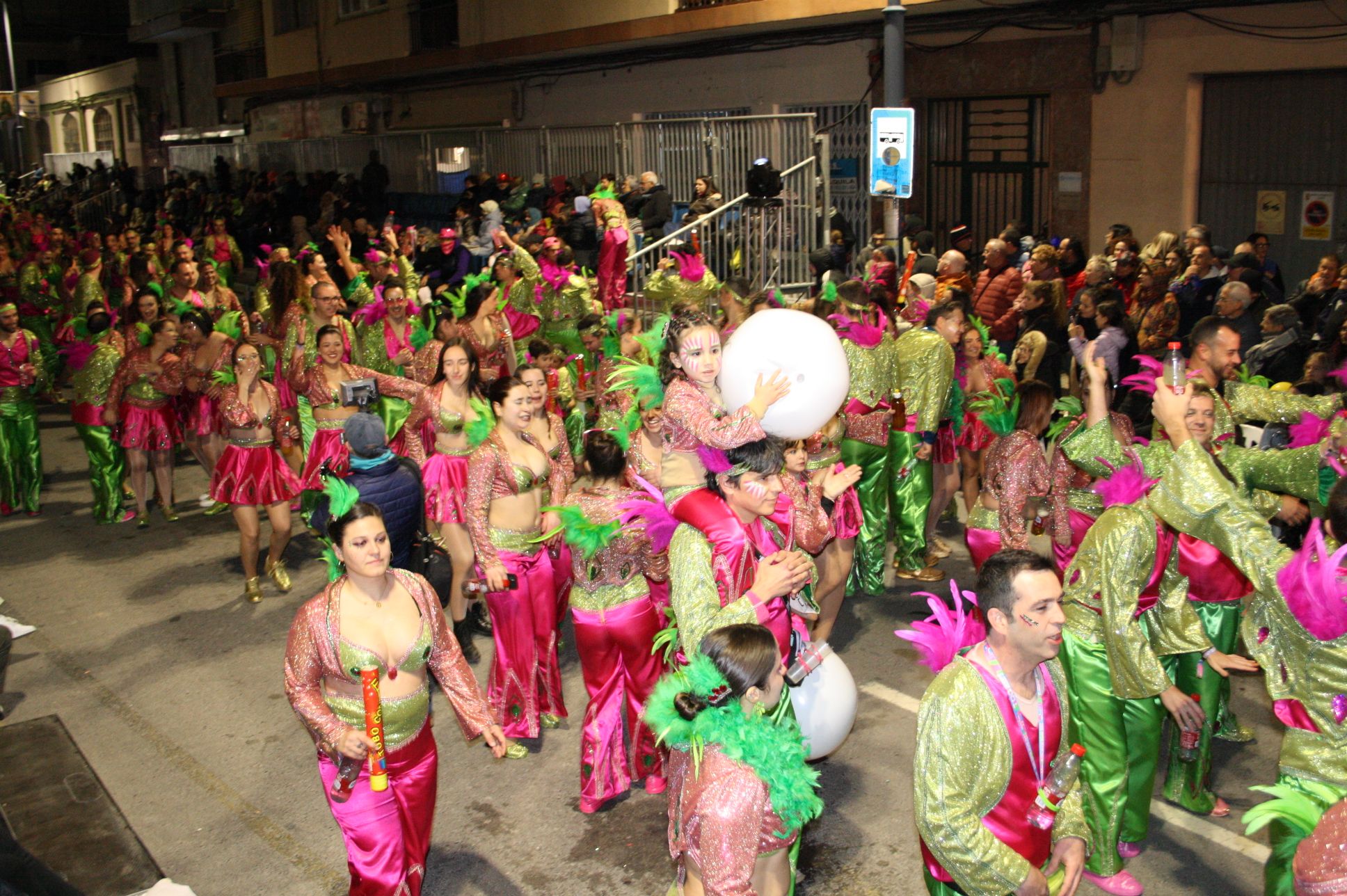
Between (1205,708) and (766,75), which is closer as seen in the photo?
(1205,708)

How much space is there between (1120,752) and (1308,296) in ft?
19.8

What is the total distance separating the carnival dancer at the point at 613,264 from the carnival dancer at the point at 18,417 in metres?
5.00

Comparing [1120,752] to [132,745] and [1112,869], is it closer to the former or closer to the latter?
[1112,869]

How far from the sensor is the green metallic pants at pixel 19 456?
32.8ft

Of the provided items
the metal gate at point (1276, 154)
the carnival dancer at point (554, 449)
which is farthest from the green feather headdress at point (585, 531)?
the metal gate at point (1276, 154)

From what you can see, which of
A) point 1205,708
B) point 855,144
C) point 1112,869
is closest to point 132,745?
point 1112,869

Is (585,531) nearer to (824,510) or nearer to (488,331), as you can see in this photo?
(824,510)

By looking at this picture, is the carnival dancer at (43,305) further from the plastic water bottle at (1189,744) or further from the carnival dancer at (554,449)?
the plastic water bottle at (1189,744)

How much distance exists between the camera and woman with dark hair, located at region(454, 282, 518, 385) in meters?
9.20

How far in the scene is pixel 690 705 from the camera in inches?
131

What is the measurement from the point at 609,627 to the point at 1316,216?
34.0ft

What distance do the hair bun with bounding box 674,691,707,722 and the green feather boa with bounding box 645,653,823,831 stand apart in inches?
0.5

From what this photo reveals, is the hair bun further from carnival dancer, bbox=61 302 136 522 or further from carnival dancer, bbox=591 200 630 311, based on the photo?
carnival dancer, bbox=591 200 630 311

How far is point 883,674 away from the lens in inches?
263
